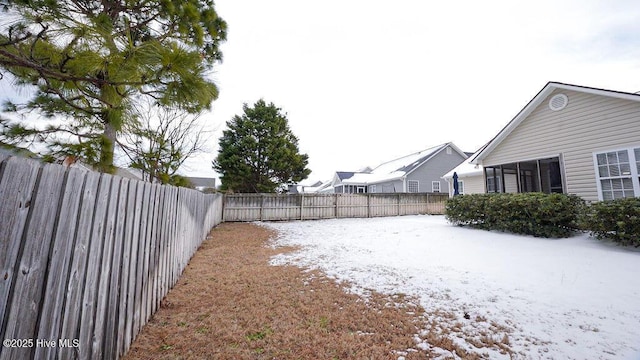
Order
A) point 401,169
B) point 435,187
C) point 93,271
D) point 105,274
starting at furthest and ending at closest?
1. point 401,169
2. point 435,187
3. point 105,274
4. point 93,271

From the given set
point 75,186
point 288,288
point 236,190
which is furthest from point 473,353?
point 236,190

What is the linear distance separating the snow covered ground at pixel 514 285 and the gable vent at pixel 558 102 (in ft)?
15.0

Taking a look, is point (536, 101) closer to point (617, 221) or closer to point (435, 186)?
point (617, 221)

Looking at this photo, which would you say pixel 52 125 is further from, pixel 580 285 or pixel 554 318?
pixel 580 285

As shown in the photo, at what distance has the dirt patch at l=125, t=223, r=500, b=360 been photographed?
2373 millimetres

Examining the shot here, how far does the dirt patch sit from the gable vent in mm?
9552

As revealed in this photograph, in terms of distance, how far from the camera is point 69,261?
1508mm

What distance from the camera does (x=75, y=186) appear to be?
1.54 metres

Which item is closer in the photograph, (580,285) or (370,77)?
(580,285)

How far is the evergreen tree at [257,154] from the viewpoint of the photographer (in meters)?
16.9

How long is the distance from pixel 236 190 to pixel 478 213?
583 inches

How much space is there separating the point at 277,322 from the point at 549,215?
8.08 metres

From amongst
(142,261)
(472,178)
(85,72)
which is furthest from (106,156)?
(472,178)

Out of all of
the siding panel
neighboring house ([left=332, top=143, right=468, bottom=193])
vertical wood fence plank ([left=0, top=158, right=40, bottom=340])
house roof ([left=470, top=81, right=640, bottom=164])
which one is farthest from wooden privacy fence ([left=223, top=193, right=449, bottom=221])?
vertical wood fence plank ([left=0, top=158, right=40, bottom=340])
